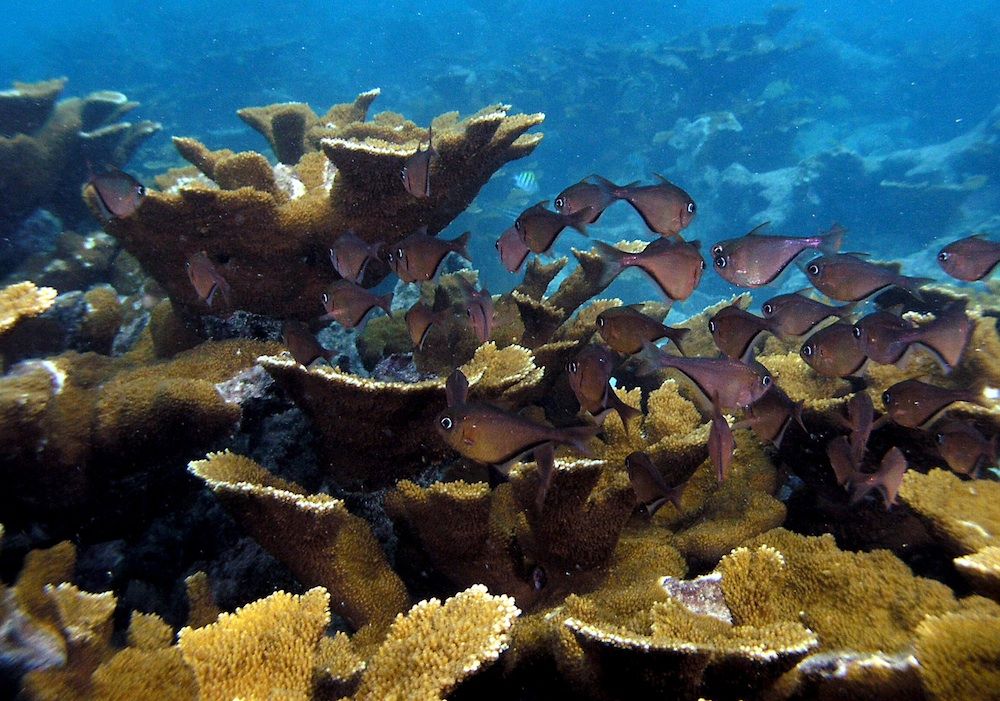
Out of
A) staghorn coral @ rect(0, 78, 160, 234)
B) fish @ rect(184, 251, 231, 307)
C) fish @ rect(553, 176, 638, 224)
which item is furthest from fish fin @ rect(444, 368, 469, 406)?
staghorn coral @ rect(0, 78, 160, 234)

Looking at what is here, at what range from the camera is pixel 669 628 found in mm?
1870

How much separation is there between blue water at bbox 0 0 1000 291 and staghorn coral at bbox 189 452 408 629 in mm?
14466

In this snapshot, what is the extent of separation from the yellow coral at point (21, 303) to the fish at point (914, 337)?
444 centimetres

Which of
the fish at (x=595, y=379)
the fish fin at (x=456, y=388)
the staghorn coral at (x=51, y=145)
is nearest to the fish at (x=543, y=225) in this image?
the fish at (x=595, y=379)

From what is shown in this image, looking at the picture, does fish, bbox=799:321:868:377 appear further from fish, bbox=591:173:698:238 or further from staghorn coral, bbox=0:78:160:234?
staghorn coral, bbox=0:78:160:234

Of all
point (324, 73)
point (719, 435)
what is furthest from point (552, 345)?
point (324, 73)

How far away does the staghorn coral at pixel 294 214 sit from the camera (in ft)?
11.2

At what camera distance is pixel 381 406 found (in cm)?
269

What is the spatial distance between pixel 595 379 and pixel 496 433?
2.40ft

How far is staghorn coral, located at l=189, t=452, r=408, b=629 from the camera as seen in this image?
2279 millimetres

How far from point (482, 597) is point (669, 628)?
660 millimetres

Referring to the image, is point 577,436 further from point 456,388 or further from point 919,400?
point 919,400

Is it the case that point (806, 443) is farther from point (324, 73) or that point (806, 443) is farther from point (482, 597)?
point (324, 73)

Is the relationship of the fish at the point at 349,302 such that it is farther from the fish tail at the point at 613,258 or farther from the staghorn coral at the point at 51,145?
the staghorn coral at the point at 51,145
